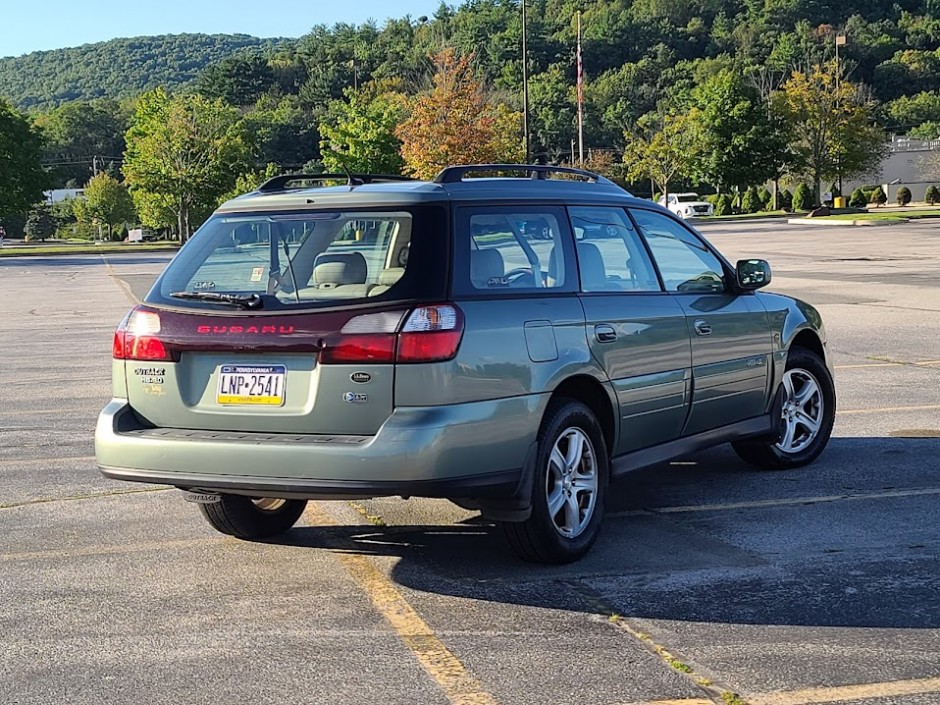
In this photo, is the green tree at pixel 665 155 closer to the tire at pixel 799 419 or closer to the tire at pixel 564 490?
the tire at pixel 799 419

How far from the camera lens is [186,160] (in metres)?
77.3

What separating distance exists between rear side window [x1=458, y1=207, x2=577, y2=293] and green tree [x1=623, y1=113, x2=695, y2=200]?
9053cm

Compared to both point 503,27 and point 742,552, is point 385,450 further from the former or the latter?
point 503,27

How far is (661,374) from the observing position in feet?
21.0

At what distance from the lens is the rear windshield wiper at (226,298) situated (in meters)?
5.39

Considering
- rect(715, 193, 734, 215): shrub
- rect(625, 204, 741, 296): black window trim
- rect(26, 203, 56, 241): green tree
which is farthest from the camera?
rect(26, 203, 56, 241): green tree

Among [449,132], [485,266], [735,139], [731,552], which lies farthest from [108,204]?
[731,552]

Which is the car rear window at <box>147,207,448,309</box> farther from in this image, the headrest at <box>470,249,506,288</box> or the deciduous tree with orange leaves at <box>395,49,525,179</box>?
the deciduous tree with orange leaves at <box>395,49,525,179</box>

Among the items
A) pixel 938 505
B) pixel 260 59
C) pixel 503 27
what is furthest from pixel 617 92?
pixel 938 505

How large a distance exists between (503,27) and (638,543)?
529ft

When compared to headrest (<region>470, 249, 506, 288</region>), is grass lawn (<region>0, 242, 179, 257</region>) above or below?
below

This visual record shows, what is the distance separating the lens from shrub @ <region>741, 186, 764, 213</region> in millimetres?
97938

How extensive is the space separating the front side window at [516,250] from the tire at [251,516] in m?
1.55

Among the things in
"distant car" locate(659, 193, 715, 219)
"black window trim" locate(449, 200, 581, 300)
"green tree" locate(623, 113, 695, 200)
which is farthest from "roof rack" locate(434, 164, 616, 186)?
"green tree" locate(623, 113, 695, 200)
